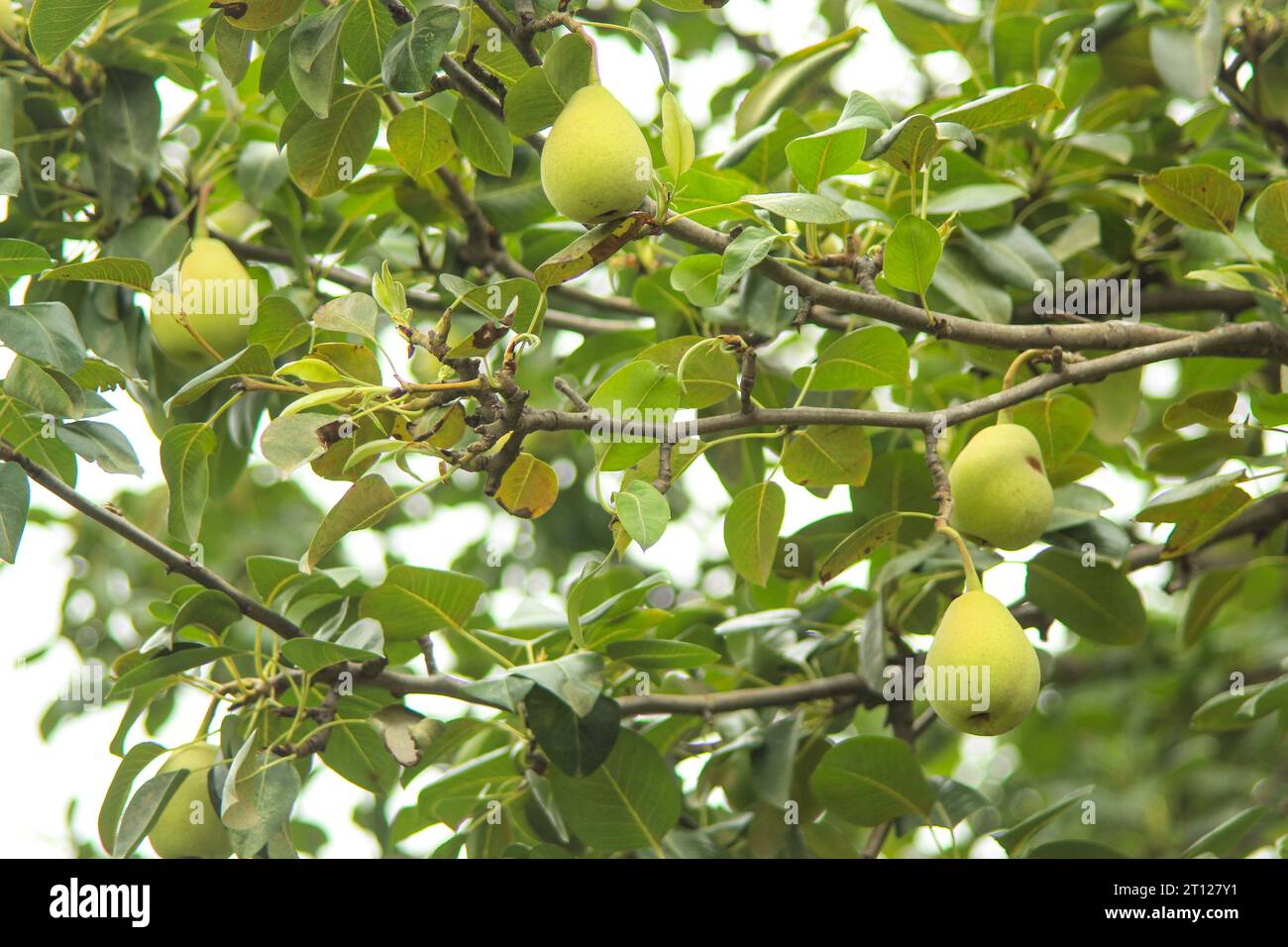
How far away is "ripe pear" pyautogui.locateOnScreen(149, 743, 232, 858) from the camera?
1.54 meters

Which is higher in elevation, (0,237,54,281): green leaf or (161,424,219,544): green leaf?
(0,237,54,281): green leaf

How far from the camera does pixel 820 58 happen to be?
69.1 inches

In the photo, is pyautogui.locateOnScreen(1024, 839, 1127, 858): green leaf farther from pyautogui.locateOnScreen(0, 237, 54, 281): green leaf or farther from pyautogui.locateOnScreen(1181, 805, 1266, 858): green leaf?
pyautogui.locateOnScreen(0, 237, 54, 281): green leaf

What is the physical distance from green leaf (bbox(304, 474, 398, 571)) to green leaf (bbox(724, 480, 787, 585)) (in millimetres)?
463

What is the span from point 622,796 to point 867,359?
0.66 metres

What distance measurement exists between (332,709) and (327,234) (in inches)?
34.1

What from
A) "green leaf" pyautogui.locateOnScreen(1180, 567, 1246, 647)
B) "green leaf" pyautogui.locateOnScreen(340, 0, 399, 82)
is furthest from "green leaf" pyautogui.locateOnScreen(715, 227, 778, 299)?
"green leaf" pyautogui.locateOnScreen(1180, 567, 1246, 647)

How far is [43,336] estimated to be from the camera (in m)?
1.31

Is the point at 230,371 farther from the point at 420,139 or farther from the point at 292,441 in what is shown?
the point at 420,139

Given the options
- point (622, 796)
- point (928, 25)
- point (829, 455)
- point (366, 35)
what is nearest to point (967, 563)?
point (829, 455)

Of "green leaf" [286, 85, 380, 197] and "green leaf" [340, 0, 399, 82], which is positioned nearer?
"green leaf" [340, 0, 399, 82]

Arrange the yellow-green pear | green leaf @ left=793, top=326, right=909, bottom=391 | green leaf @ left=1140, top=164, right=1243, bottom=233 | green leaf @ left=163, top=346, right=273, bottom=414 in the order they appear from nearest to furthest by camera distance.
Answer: green leaf @ left=163, top=346, right=273, bottom=414 → green leaf @ left=793, top=326, right=909, bottom=391 → green leaf @ left=1140, top=164, right=1243, bottom=233 → the yellow-green pear
